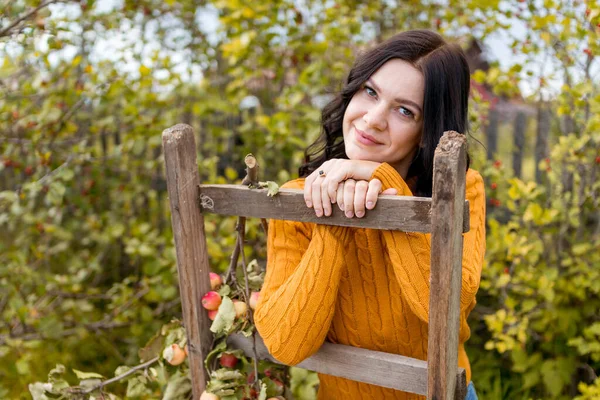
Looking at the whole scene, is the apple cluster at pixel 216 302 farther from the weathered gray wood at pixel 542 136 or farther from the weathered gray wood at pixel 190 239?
the weathered gray wood at pixel 542 136

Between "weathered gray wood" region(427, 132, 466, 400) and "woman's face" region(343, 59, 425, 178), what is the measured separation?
32cm

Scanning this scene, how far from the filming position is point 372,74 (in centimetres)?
130

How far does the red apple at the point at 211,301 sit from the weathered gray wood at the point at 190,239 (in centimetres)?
2

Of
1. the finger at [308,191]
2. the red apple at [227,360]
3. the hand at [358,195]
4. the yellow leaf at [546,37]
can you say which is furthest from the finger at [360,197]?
the yellow leaf at [546,37]

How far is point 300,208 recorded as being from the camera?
1130 mm

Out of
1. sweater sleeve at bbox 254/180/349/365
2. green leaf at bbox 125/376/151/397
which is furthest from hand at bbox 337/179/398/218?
green leaf at bbox 125/376/151/397

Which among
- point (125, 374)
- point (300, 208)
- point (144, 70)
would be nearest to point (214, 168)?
point (144, 70)

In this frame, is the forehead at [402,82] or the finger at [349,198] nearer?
the finger at [349,198]

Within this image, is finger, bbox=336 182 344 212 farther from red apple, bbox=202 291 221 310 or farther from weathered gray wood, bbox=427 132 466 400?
red apple, bbox=202 291 221 310

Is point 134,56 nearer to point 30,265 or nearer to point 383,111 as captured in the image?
point 30,265

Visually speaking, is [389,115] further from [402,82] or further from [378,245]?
[378,245]

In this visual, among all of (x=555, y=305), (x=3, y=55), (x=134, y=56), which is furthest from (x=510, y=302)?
(x=3, y=55)

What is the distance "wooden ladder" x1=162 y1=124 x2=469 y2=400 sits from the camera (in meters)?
0.96

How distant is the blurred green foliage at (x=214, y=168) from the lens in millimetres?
2219
